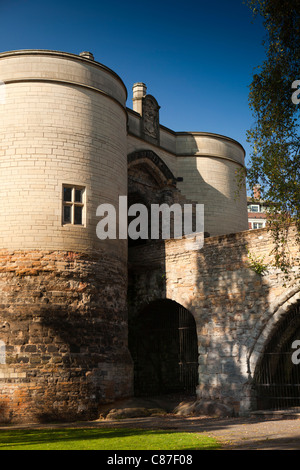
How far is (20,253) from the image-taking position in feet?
45.2

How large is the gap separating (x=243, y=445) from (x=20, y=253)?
799 cm

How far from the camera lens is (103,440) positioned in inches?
363

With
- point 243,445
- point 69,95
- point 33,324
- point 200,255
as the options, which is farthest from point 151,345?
point 243,445

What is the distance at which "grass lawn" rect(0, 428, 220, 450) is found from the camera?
27.3ft

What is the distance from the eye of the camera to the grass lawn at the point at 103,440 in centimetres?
834

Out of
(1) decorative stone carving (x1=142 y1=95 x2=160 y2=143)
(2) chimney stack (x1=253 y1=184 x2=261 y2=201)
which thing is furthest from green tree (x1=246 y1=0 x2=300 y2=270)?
(1) decorative stone carving (x1=142 y1=95 x2=160 y2=143)

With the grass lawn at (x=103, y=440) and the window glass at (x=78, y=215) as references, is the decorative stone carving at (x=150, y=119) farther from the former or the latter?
the grass lawn at (x=103, y=440)

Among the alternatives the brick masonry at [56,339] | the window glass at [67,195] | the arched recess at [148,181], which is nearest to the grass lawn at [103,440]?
the brick masonry at [56,339]

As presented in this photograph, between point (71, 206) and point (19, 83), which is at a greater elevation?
point (19, 83)

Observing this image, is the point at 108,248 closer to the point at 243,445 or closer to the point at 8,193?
the point at 8,193

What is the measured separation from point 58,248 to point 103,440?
20.0ft

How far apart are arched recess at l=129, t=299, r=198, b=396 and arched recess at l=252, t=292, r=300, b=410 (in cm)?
342

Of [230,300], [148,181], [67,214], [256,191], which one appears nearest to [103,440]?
[256,191]

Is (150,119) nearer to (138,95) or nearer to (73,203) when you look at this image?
(138,95)
